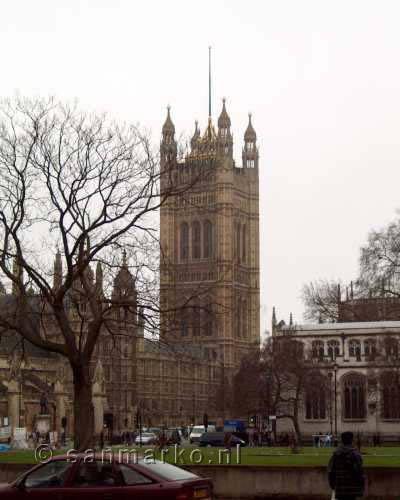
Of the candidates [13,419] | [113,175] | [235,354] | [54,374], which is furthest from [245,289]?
[113,175]

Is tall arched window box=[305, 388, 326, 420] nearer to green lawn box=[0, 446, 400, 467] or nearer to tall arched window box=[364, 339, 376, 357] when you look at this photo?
tall arched window box=[364, 339, 376, 357]

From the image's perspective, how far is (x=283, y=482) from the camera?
87.6 feet

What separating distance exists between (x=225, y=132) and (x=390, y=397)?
85.9 meters

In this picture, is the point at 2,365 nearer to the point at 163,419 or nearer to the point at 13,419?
the point at 13,419

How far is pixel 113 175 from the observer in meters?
31.7

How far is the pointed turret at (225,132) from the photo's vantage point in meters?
159

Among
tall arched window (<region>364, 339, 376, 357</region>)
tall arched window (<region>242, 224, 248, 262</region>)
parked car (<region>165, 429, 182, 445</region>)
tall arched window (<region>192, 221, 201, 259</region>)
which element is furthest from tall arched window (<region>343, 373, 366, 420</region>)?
tall arched window (<region>242, 224, 248, 262</region>)

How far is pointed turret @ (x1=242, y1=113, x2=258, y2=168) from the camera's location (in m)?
168

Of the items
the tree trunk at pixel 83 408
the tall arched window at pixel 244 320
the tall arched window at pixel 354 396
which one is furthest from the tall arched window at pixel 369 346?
the tall arched window at pixel 244 320

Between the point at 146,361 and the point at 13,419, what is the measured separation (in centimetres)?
4462

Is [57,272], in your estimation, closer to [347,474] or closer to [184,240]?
[347,474]

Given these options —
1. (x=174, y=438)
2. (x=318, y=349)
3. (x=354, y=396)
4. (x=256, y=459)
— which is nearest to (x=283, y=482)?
(x=256, y=459)

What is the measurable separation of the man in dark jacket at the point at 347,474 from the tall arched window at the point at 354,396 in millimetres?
67978

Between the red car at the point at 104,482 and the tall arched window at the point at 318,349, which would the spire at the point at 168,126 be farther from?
the red car at the point at 104,482
